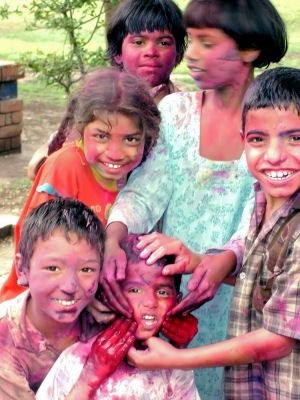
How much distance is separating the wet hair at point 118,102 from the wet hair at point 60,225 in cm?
46

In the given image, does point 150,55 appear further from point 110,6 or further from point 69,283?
point 110,6

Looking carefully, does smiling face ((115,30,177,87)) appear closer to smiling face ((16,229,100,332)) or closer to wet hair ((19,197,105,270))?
wet hair ((19,197,105,270))

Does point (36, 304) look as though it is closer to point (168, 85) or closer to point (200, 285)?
point (200, 285)

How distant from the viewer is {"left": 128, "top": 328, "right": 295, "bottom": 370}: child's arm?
2518mm

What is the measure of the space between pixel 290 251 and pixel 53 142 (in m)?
1.45

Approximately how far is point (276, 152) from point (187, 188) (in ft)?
2.12

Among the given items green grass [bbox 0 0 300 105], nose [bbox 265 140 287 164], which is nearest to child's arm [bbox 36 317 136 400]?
nose [bbox 265 140 287 164]

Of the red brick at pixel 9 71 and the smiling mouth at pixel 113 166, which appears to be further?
the red brick at pixel 9 71

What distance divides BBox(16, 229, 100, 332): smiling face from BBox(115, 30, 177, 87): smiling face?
1165 millimetres

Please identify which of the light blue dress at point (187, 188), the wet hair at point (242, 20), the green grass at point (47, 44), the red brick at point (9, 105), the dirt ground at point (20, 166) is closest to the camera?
the wet hair at point (242, 20)

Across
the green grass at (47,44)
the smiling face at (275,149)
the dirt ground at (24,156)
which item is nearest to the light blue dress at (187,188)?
the smiling face at (275,149)

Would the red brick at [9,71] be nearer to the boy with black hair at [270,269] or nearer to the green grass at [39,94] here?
the green grass at [39,94]

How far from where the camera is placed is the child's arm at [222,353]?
8.26 ft

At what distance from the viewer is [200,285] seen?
2.66 m
